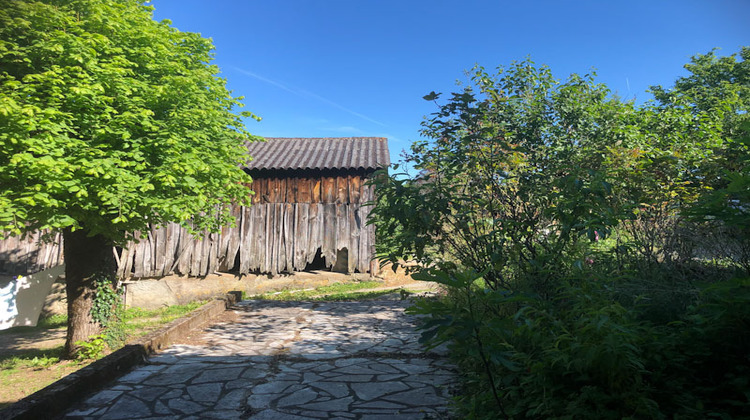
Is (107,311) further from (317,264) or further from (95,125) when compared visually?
(317,264)

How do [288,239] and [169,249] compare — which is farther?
[288,239]

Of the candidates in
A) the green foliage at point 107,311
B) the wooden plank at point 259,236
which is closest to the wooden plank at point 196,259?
the wooden plank at point 259,236

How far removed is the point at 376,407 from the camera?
13.0 ft

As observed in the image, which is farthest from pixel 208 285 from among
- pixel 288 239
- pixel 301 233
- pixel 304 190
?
pixel 304 190

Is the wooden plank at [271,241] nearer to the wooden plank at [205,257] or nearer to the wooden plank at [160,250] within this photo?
the wooden plank at [205,257]

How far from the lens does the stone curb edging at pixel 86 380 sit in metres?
3.68

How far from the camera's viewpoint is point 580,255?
4.46 metres

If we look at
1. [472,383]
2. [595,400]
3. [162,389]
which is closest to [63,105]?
[162,389]

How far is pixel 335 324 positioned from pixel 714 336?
601cm

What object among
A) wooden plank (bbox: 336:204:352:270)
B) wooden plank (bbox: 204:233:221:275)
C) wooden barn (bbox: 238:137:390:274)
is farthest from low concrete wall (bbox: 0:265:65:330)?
wooden plank (bbox: 336:204:352:270)

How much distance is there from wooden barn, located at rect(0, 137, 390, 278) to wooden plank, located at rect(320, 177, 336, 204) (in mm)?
31

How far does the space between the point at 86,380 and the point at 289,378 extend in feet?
6.51

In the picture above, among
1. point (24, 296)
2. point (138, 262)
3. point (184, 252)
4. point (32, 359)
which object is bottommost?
point (32, 359)

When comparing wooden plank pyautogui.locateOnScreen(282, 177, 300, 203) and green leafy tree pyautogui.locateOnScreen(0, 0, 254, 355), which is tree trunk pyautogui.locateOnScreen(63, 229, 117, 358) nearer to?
green leafy tree pyautogui.locateOnScreen(0, 0, 254, 355)
